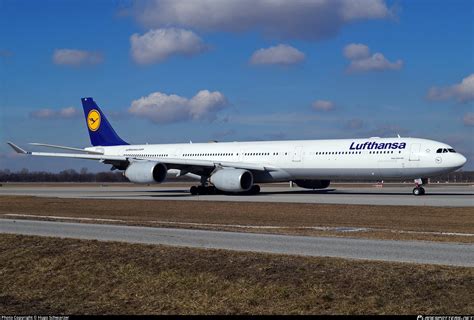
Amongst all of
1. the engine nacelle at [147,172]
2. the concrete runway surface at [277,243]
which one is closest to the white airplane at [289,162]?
the engine nacelle at [147,172]

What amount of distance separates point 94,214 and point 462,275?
904 inches

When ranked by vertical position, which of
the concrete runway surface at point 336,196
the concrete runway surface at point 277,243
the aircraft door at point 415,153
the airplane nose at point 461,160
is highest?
the aircraft door at point 415,153

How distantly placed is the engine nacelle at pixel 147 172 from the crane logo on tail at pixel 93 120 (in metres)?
14.1

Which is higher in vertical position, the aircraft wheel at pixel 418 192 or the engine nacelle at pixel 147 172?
the engine nacelle at pixel 147 172

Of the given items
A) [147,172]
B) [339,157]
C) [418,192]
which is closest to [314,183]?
[339,157]

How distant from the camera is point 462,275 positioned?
458 inches

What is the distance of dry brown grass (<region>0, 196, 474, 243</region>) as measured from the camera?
22217 mm

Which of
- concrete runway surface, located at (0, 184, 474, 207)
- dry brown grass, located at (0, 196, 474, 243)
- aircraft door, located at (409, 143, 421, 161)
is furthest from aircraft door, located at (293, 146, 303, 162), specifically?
dry brown grass, located at (0, 196, 474, 243)

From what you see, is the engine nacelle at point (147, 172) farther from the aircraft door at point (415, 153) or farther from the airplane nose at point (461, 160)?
the airplane nose at point (461, 160)

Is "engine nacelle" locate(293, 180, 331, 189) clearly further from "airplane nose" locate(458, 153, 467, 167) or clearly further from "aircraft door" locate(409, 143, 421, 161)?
"airplane nose" locate(458, 153, 467, 167)

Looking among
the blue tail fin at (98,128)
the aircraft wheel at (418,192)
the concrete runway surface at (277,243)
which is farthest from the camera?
the blue tail fin at (98,128)

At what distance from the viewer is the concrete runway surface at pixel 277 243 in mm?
14477

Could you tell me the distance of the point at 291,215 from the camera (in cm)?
2927

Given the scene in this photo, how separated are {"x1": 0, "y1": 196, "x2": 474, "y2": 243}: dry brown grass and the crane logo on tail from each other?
22017mm
